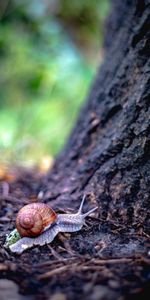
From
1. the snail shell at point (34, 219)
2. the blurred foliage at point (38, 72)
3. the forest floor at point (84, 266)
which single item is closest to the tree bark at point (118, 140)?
the forest floor at point (84, 266)

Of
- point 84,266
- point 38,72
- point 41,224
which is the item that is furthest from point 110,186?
point 38,72

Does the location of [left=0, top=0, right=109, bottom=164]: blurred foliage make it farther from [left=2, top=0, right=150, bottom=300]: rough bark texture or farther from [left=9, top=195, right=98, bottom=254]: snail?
[left=9, top=195, right=98, bottom=254]: snail

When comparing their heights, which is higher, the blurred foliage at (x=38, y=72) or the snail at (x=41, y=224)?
the blurred foliage at (x=38, y=72)

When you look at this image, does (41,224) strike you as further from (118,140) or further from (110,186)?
(118,140)

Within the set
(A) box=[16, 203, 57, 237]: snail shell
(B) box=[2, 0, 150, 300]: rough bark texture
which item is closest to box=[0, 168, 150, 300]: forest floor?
(B) box=[2, 0, 150, 300]: rough bark texture

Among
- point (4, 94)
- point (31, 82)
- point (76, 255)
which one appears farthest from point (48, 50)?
point (76, 255)

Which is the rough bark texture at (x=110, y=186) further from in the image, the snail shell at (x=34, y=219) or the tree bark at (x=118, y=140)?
the snail shell at (x=34, y=219)
